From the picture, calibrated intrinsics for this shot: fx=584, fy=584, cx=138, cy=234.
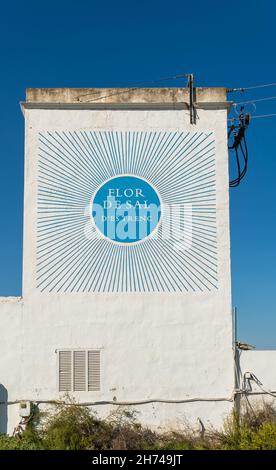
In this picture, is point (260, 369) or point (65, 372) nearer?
point (65, 372)

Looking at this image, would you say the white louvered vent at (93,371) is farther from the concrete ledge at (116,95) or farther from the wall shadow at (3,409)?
the concrete ledge at (116,95)

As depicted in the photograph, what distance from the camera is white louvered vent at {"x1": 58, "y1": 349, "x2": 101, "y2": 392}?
43.7 ft

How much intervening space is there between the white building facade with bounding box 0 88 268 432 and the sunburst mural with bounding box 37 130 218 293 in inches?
1.0

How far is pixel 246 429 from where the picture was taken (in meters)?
12.5

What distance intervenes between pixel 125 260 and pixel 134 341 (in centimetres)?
188

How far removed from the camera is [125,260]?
44.9 ft

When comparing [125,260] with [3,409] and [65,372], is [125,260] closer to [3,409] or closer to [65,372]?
[65,372]

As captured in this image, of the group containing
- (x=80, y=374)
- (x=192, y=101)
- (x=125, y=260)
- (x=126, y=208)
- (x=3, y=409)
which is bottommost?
(x=3, y=409)

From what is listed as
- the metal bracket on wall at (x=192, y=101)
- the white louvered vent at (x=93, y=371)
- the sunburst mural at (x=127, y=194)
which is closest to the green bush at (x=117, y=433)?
the white louvered vent at (x=93, y=371)

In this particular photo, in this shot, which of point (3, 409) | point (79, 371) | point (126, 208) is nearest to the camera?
point (3, 409)

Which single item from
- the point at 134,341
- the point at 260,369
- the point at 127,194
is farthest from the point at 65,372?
the point at 260,369

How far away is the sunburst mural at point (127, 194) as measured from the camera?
13.6 m

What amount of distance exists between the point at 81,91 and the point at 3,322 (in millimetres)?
5855
